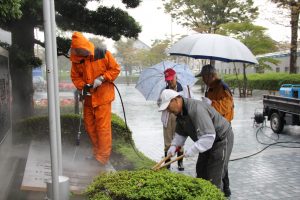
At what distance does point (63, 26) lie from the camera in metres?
8.20

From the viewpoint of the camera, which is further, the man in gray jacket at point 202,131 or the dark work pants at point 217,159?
the dark work pants at point 217,159

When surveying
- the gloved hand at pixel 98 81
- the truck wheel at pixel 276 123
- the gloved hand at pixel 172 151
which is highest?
the gloved hand at pixel 98 81

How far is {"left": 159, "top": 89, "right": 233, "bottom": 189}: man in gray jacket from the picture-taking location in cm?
308

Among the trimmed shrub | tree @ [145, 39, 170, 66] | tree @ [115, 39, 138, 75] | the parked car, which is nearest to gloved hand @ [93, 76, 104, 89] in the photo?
the trimmed shrub

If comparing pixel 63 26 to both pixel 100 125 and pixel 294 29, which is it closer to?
pixel 100 125

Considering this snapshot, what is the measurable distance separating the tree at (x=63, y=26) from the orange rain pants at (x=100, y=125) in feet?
8.67

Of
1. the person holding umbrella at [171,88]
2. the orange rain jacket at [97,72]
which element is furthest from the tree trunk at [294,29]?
the orange rain jacket at [97,72]

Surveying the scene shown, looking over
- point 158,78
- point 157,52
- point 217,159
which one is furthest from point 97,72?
point 157,52

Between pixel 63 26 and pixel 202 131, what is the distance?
19.6 ft

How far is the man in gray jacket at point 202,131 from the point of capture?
3078 mm

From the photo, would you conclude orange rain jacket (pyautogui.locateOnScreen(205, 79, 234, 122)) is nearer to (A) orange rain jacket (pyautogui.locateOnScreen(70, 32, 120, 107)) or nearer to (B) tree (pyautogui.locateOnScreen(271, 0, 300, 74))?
(A) orange rain jacket (pyautogui.locateOnScreen(70, 32, 120, 107))

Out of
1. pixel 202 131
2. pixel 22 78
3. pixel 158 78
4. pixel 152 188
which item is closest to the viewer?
pixel 152 188

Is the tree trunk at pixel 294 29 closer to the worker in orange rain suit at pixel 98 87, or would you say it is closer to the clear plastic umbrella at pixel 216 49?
the clear plastic umbrella at pixel 216 49

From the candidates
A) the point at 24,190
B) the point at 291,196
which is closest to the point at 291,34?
the point at 291,196
